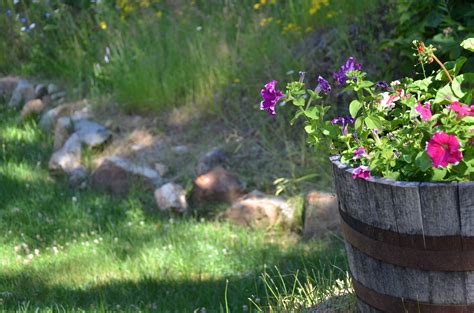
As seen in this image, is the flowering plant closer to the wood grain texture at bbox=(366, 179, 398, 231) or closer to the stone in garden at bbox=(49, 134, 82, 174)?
the wood grain texture at bbox=(366, 179, 398, 231)

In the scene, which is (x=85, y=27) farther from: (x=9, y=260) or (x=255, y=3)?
(x=9, y=260)

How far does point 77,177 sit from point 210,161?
3.74ft

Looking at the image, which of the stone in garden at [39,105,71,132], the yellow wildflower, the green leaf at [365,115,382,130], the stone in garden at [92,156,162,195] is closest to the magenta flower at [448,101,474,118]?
the green leaf at [365,115,382,130]

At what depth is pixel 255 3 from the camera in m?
7.20

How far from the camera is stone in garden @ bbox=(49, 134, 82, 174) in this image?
20.7ft

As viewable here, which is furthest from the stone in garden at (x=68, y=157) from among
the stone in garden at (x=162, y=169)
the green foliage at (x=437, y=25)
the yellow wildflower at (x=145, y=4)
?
the green foliage at (x=437, y=25)

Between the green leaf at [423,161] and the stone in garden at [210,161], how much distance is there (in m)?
3.55

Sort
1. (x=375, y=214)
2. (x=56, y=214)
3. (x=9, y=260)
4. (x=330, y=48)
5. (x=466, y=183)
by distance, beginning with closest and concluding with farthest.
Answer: (x=466, y=183), (x=375, y=214), (x=9, y=260), (x=56, y=214), (x=330, y=48)

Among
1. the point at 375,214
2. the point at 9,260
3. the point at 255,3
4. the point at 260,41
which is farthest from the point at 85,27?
the point at 375,214

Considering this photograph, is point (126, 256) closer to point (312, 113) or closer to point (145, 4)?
point (312, 113)

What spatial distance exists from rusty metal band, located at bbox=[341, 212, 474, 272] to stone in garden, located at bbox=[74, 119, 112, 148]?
4244 millimetres

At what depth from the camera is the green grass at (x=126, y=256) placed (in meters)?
4.16

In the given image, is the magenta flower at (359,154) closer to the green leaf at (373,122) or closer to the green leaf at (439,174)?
the green leaf at (373,122)

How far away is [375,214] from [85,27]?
6.04 meters
